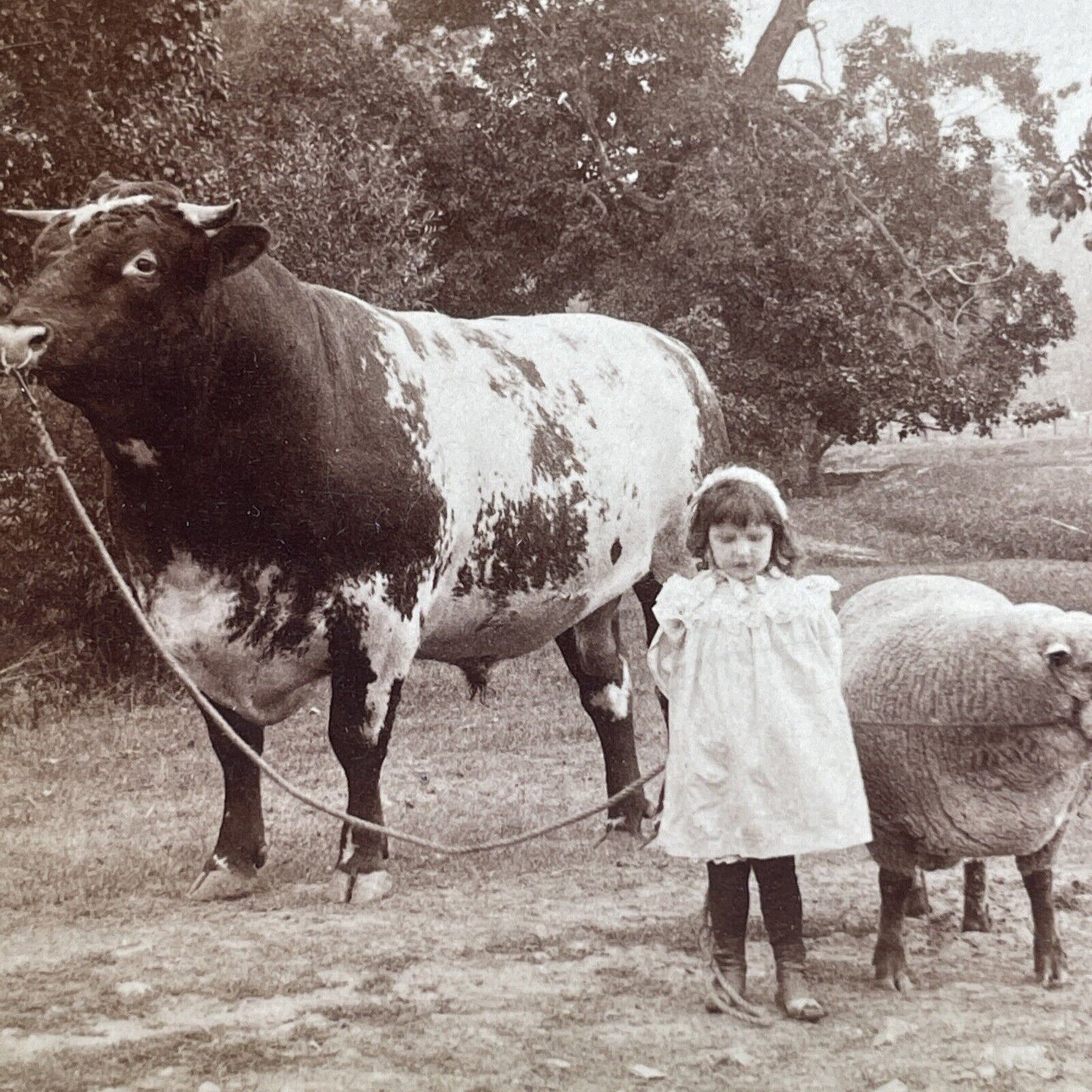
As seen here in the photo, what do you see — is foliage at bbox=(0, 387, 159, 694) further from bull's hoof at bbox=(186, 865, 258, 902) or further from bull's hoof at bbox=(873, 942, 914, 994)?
bull's hoof at bbox=(873, 942, 914, 994)

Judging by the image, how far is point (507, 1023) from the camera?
12.4ft

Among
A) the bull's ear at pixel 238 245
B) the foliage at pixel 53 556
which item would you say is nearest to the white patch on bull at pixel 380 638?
the bull's ear at pixel 238 245

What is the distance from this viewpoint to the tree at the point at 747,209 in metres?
9.87

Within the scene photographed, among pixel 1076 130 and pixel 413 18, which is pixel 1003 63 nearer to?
pixel 1076 130

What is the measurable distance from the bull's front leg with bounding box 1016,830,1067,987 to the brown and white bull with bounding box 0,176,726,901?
222 cm

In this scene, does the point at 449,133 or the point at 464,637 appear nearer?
the point at 464,637

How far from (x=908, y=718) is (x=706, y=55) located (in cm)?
826

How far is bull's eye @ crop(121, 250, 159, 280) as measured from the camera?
13.7 feet

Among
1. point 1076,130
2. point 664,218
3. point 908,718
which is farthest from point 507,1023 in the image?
point 664,218

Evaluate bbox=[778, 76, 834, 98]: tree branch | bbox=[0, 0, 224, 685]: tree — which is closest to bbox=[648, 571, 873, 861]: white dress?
bbox=[0, 0, 224, 685]: tree

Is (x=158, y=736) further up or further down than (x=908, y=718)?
further down

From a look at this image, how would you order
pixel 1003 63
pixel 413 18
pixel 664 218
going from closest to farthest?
pixel 1003 63, pixel 664 218, pixel 413 18

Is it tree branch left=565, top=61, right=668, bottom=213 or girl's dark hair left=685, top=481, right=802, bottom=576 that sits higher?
tree branch left=565, top=61, right=668, bottom=213

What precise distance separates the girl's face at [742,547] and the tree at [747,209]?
19.6ft
